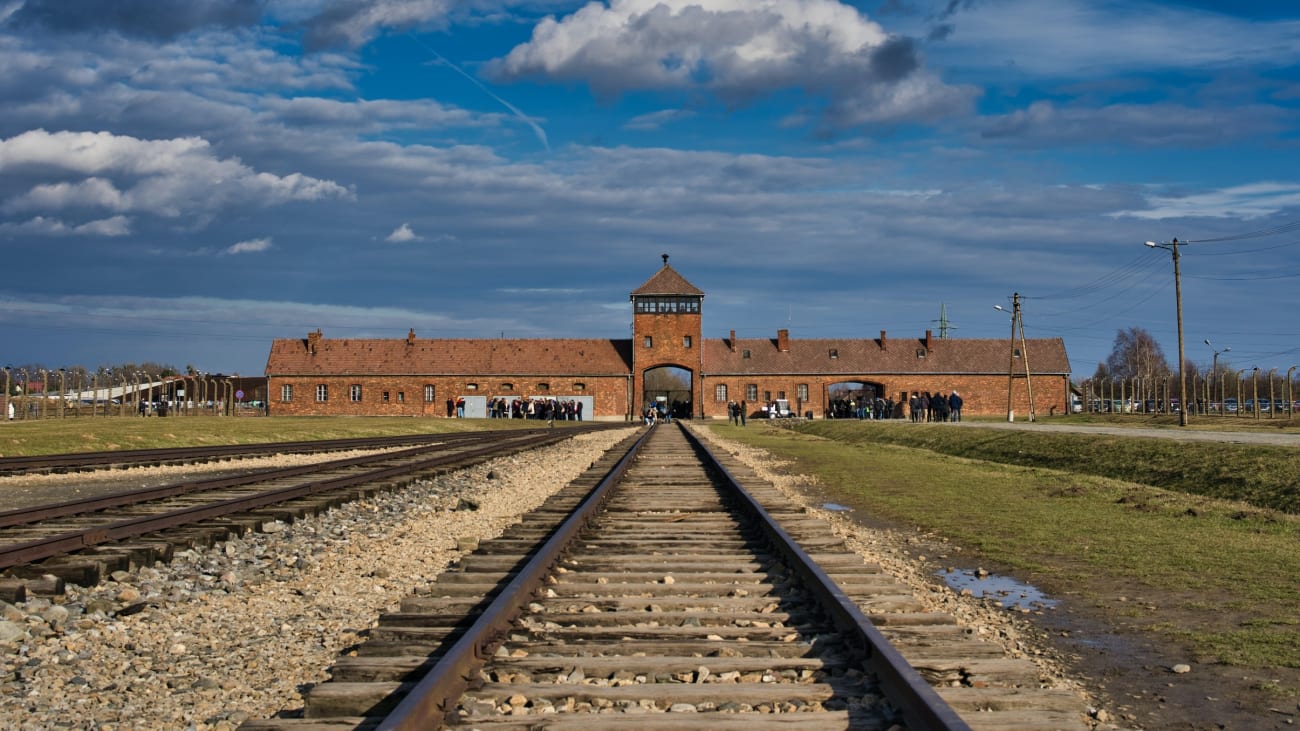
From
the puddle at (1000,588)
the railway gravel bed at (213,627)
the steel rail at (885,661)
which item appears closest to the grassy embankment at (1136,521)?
the puddle at (1000,588)

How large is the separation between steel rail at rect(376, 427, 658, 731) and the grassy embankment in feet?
12.0

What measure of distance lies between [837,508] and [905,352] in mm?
70545

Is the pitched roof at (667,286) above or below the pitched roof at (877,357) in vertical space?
above

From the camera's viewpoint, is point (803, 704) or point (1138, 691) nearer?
point (803, 704)

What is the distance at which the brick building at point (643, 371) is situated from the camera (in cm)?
7950

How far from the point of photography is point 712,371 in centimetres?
8038

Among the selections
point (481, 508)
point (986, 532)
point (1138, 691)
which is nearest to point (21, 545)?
point (481, 508)

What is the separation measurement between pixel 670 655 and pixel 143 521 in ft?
21.5

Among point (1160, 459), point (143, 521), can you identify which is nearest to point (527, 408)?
point (1160, 459)

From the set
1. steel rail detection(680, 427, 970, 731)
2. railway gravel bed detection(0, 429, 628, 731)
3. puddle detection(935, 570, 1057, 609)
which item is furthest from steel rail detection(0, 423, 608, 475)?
steel rail detection(680, 427, 970, 731)

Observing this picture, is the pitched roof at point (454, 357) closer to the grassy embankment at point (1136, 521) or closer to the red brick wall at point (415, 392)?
the red brick wall at point (415, 392)

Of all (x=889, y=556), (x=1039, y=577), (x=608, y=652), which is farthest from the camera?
(x=889, y=556)

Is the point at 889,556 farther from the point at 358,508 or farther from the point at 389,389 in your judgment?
the point at 389,389

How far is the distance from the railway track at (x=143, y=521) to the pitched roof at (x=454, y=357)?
202ft
